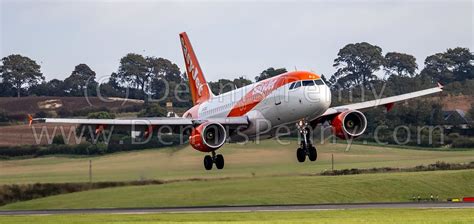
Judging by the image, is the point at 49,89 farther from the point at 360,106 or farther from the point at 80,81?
the point at 360,106

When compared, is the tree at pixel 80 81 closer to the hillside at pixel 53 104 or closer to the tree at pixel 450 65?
the hillside at pixel 53 104

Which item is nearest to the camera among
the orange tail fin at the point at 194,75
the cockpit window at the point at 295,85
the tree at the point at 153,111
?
the cockpit window at the point at 295,85

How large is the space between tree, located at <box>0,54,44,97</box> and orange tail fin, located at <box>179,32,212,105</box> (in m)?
72.7

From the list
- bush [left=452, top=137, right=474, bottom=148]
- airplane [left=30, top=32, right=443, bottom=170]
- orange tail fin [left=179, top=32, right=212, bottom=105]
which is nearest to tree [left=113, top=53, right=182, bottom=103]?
bush [left=452, top=137, right=474, bottom=148]

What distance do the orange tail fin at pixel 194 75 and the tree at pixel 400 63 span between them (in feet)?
294

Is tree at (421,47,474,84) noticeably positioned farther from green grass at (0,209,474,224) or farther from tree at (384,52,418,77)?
green grass at (0,209,474,224)

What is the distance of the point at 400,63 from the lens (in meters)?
178

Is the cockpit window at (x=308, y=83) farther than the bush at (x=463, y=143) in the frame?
No

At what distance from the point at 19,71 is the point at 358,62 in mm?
48616

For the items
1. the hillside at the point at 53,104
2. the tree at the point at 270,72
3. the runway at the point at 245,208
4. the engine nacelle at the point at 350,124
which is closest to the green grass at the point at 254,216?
the engine nacelle at the point at 350,124

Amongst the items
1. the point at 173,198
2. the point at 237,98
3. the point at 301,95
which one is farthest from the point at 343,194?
the point at 301,95

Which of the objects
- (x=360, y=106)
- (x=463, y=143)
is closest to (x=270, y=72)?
(x=463, y=143)

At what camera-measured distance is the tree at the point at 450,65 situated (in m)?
166

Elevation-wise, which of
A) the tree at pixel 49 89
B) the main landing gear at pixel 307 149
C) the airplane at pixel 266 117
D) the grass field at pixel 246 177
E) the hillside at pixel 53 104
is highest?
the tree at pixel 49 89
